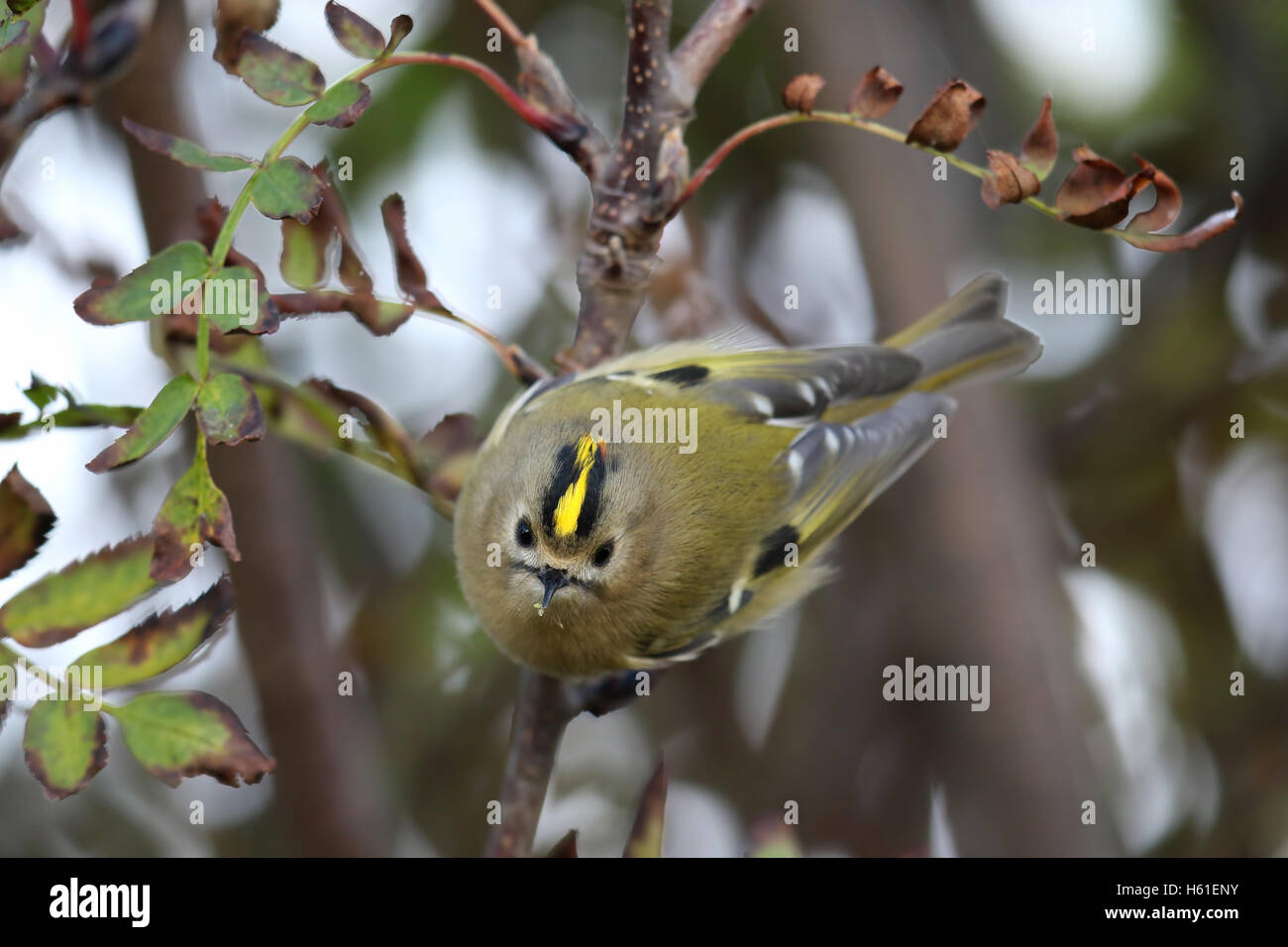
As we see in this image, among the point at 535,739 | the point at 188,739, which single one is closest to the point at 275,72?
the point at 188,739

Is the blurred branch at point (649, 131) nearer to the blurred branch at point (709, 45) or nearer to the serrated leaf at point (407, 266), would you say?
the blurred branch at point (709, 45)

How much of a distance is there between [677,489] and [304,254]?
102 centimetres

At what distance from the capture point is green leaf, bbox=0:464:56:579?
48.6 inches

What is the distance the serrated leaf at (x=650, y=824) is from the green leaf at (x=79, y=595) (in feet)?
1.94

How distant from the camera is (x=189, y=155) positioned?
123 cm

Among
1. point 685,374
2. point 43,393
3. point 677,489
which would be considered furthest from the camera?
point 685,374

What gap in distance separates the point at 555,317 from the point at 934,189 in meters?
1.01

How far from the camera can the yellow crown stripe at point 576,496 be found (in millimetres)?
2213

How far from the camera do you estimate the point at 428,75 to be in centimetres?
304

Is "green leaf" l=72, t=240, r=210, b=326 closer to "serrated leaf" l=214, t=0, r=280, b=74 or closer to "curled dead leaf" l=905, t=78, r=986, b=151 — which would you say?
"serrated leaf" l=214, t=0, r=280, b=74

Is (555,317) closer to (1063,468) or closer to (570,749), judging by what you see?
(570,749)

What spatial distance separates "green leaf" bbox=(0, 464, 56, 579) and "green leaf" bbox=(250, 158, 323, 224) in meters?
0.37
